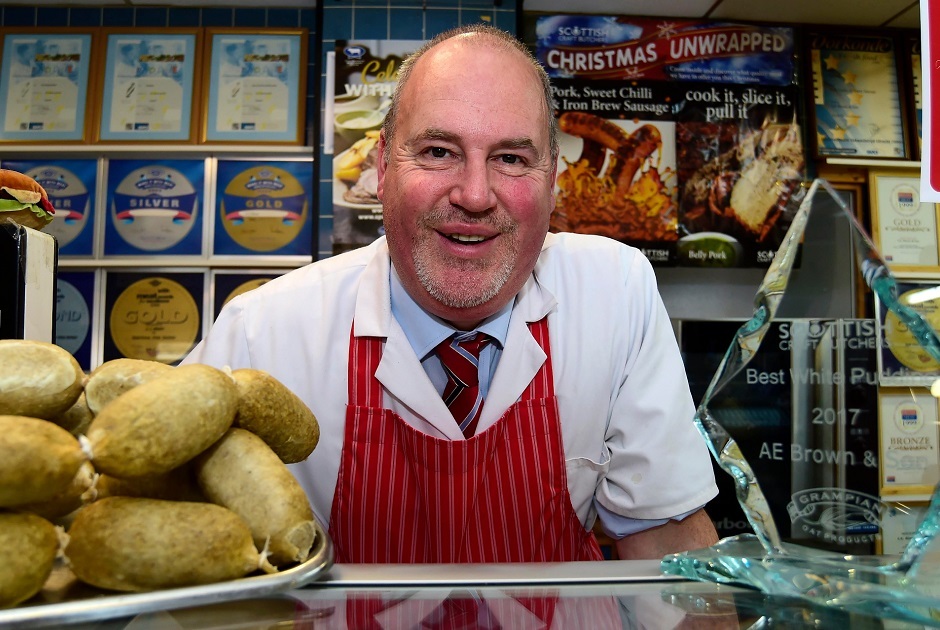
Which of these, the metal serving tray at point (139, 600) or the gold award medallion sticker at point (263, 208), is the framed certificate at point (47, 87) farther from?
the metal serving tray at point (139, 600)

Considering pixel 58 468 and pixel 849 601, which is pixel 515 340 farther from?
pixel 58 468

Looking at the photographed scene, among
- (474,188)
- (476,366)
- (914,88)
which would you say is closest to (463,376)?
(476,366)

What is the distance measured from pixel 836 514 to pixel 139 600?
0.56 metres

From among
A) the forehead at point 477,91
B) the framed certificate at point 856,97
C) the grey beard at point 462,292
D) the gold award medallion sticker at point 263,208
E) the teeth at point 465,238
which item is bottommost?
the grey beard at point 462,292

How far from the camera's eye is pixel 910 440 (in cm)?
59

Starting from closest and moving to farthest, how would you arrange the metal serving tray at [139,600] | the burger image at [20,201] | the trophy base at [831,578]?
the metal serving tray at [139,600] < the trophy base at [831,578] < the burger image at [20,201]

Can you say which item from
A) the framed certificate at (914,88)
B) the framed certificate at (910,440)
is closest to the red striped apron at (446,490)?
the framed certificate at (910,440)

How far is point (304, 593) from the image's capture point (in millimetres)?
591

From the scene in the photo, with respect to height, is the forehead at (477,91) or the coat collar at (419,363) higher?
the forehead at (477,91)

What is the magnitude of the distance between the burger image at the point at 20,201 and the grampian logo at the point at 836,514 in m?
1.46

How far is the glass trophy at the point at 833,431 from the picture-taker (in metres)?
0.59

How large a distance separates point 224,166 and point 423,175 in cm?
239

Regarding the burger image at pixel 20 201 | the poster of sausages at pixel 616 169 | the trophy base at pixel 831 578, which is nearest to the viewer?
the trophy base at pixel 831 578

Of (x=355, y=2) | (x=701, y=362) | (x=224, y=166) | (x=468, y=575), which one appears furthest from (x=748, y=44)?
(x=468, y=575)
